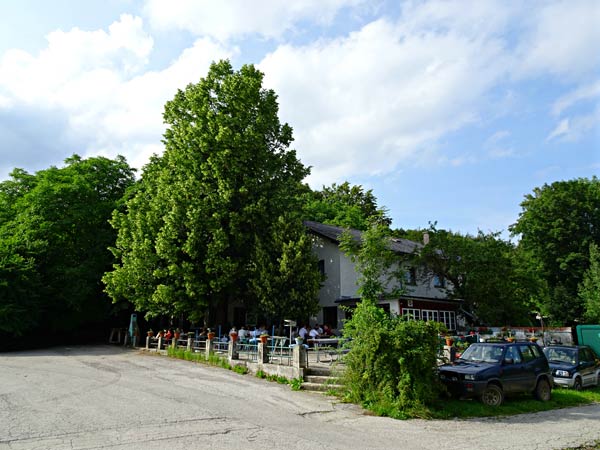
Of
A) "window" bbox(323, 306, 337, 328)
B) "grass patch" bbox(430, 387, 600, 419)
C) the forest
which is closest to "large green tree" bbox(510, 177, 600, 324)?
the forest

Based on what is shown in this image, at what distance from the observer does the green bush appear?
36.3 ft

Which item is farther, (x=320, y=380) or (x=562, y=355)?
(x=562, y=355)

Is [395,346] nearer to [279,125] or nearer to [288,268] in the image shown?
[288,268]

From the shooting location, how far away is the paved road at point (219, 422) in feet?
27.1

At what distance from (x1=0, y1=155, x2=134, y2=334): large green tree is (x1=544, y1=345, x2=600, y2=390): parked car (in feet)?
80.8

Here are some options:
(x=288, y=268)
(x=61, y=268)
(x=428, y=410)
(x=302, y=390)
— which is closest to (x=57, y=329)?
(x=61, y=268)

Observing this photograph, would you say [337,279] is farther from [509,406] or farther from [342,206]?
[342,206]

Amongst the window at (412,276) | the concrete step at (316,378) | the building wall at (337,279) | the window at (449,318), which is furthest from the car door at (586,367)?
the window at (412,276)

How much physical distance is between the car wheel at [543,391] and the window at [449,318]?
17.0 meters

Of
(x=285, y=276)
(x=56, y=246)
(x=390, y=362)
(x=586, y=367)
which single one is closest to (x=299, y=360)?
(x=390, y=362)

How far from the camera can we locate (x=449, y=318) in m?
30.7

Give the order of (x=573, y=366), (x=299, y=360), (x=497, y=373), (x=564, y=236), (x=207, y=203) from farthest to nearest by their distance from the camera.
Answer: (x=564, y=236) < (x=207, y=203) < (x=573, y=366) < (x=299, y=360) < (x=497, y=373)

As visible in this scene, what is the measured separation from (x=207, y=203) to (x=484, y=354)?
14918 mm

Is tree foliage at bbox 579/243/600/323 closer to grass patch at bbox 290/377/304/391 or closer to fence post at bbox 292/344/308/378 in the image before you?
fence post at bbox 292/344/308/378
